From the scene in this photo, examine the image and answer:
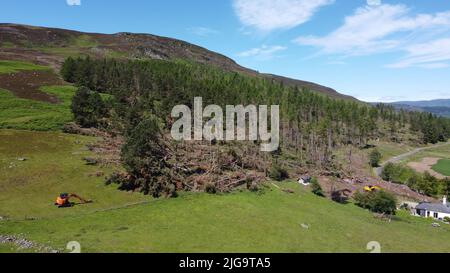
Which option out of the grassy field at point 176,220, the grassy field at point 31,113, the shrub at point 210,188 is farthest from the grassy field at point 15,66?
the shrub at point 210,188

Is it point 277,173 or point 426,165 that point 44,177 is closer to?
point 277,173

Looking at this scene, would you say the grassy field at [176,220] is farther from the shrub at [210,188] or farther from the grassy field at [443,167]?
the grassy field at [443,167]

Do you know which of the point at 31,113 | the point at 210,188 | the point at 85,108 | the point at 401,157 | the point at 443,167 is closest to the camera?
the point at 210,188

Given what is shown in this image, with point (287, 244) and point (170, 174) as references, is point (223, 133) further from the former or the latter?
point (287, 244)

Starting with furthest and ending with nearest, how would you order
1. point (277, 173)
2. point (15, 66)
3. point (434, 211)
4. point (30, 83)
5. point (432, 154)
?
point (432, 154) → point (15, 66) → point (30, 83) → point (277, 173) → point (434, 211)

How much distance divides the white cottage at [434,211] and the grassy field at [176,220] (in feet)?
20.4

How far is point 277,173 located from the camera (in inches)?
2554

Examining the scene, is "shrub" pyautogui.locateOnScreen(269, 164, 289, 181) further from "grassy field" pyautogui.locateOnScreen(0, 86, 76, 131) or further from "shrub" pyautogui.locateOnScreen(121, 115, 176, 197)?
"grassy field" pyautogui.locateOnScreen(0, 86, 76, 131)

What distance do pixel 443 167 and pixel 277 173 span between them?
240ft

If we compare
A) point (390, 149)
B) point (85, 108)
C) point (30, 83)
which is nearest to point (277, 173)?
point (85, 108)

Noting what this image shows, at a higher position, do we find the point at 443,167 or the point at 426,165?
the point at 426,165

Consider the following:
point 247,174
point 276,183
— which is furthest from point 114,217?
point 276,183
